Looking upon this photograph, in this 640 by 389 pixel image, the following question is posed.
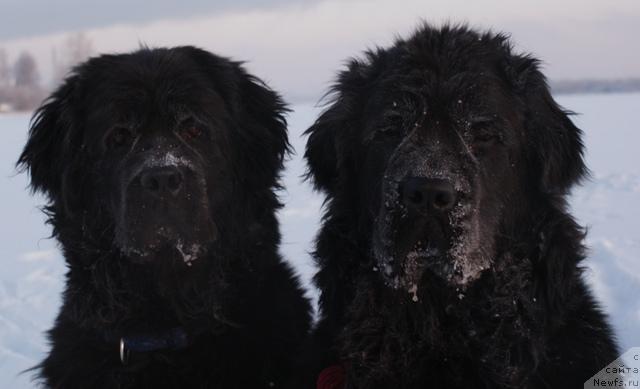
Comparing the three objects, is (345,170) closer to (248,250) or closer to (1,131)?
(248,250)

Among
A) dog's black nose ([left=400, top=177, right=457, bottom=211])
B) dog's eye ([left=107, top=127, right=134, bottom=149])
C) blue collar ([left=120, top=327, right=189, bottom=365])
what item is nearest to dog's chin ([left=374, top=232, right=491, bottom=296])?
dog's black nose ([left=400, top=177, right=457, bottom=211])

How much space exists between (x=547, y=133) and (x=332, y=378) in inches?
64.3

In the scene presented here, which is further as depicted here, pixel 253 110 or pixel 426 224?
pixel 253 110

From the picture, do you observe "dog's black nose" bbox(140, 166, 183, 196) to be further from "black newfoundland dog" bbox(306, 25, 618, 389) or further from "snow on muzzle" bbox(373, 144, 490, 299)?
"snow on muzzle" bbox(373, 144, 490, 299)

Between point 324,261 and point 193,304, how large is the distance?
90cm

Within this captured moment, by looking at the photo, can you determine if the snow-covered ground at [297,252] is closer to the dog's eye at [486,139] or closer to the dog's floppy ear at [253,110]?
the dog's floppy ear at [253,110]

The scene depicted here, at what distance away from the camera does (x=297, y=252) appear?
360 inches

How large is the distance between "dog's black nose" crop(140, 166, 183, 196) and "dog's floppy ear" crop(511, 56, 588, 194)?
182 cm

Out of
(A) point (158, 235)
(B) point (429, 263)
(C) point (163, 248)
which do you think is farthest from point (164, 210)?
(B) point (429, 263)

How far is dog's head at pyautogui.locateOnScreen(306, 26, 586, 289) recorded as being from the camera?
3.09 m

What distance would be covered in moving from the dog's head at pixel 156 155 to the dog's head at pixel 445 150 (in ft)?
2.46

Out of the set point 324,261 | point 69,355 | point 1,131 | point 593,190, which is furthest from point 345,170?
point 1,131

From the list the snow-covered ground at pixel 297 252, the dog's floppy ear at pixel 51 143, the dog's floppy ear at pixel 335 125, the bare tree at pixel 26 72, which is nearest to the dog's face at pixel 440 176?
the dog's floppy ear at pixel 335 125

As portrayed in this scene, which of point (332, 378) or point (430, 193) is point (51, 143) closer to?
point (332, 378)
